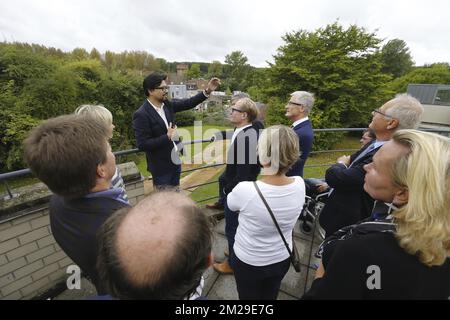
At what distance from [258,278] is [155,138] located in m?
1.94

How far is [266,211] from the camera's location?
5.36 ft

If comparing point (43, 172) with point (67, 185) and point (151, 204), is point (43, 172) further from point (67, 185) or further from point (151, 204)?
point (151, 204)

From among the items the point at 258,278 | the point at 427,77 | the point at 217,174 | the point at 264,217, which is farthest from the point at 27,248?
the point at 427,77

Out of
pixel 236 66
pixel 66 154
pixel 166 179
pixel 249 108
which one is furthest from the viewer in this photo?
pixel 236 66

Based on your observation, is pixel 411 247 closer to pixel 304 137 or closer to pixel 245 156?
pixel 245 156

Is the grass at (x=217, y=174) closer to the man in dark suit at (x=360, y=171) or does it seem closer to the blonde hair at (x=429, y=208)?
the man in dark suit at (x=360, y=171)

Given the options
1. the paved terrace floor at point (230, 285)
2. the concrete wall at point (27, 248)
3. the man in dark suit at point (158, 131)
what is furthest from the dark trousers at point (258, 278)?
the concrete wall at point (27, 248)

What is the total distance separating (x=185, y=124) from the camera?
3194cm

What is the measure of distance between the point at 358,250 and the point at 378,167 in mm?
476

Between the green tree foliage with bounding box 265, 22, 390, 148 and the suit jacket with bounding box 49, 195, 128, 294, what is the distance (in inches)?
624

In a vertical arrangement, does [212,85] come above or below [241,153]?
above

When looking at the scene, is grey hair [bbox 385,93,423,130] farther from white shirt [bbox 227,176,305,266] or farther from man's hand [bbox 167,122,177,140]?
man's hand [bbox 167,122,177,140]
